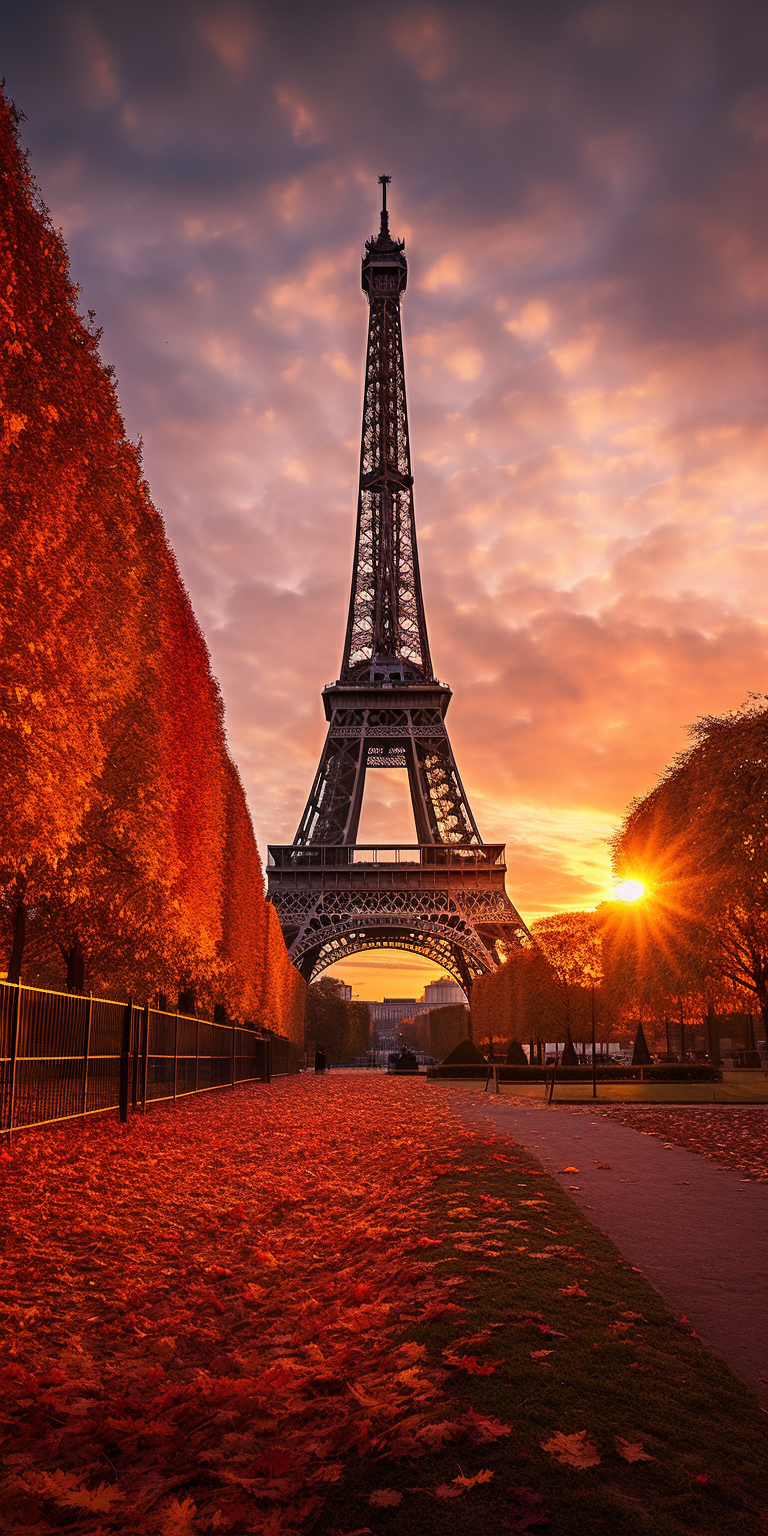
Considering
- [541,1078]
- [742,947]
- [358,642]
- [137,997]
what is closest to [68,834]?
[137,997]

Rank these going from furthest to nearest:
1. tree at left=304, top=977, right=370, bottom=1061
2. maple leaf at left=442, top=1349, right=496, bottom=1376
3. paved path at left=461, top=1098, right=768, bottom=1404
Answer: tree at left=304, top=977, right=370, bottom=1061 < paved path at left=461, top=1098, right=768, bottom=1404 < maple leaf at left=442, top=1349, right=496, bottom=1376

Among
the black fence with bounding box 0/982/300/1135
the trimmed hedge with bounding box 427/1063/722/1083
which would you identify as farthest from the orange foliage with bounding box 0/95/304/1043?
the trimmed hedge with bounding box 427/1063/722/1083

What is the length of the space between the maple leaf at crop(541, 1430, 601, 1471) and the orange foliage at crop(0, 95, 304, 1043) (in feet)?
25.8

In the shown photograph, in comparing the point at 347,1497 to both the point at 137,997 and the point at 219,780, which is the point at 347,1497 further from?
the point at 137,997

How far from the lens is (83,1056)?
13.4 metres

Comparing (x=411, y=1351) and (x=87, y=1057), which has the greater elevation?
(x=87, y=1057)

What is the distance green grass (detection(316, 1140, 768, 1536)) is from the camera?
2.82 metres

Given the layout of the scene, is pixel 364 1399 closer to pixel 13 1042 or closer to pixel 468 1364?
pixel 468 1364

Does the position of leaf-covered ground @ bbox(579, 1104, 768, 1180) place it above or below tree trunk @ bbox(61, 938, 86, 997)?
below

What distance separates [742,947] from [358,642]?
5152 centimetres

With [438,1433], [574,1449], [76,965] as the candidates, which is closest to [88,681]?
[438,1433]

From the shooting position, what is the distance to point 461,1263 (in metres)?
5.61

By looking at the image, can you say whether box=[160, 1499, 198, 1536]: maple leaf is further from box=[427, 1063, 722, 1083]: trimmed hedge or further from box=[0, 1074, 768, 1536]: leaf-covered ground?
box=[427, 1063, 722, 1083]: trimmed hedge

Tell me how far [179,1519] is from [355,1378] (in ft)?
4.26
